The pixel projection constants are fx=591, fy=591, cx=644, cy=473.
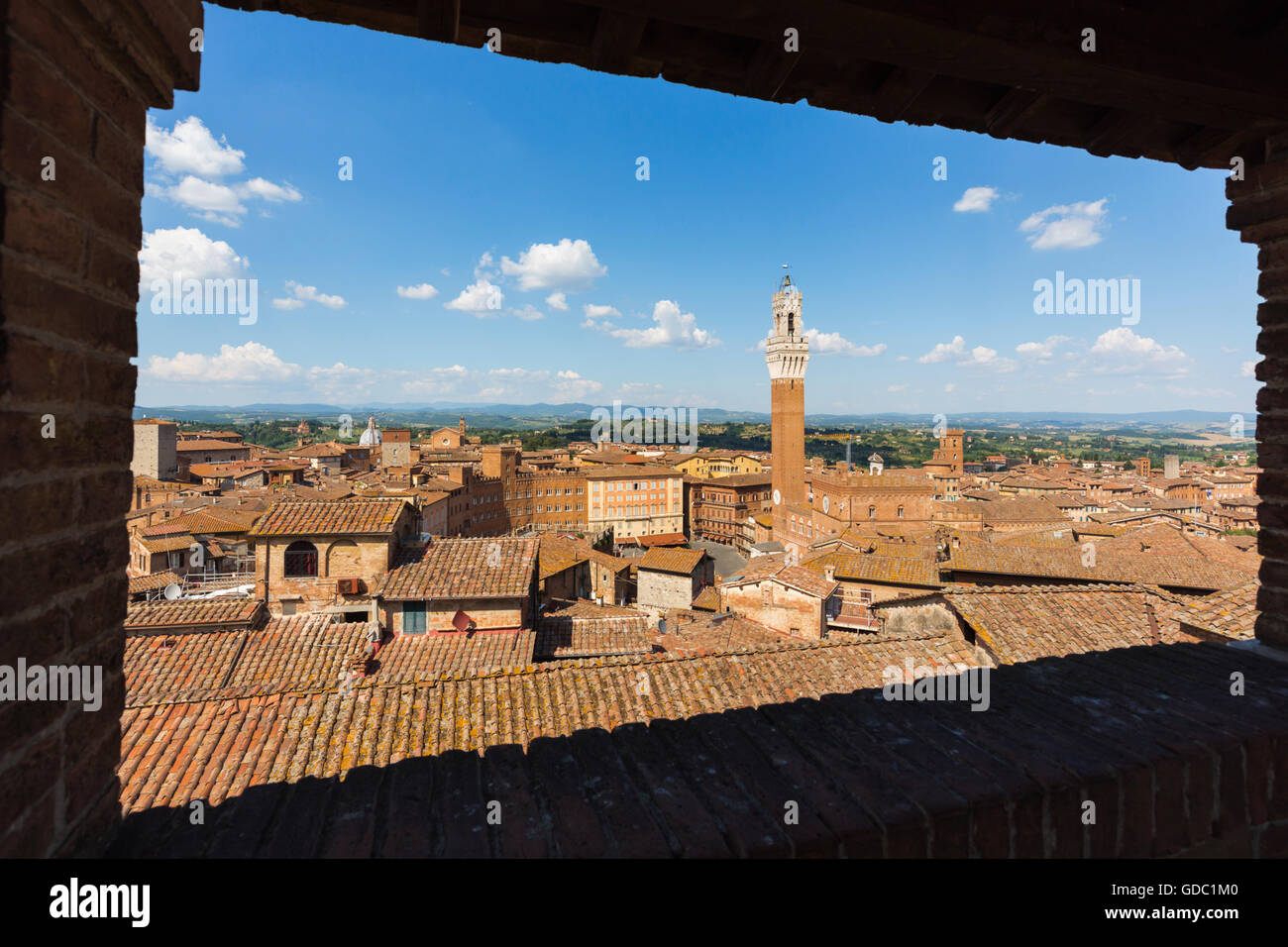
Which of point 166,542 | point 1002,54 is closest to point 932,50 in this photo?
point 1002,54

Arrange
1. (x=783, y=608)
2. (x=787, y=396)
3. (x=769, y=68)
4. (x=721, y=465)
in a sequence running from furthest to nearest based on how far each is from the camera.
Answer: (x=721, y=465) < (x=787, y=396) < (x=783, y=608) < (x=769, y=68)

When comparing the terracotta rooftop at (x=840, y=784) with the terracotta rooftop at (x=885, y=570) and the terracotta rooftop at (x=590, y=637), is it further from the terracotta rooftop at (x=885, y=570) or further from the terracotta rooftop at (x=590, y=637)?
the terracotta rooftop at (x=885, y=570)

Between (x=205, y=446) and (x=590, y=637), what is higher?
(x=205, y=446)

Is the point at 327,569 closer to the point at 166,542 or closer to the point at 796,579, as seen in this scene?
the point at 796,579

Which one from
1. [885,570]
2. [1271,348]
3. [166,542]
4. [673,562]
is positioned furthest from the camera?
[673,562]

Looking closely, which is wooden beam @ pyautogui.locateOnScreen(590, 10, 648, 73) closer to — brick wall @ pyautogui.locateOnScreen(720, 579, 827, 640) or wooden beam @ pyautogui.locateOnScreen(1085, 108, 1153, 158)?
wooden beam @ pyautogui.locateOnScreen(1085, 108, 1153, 158)

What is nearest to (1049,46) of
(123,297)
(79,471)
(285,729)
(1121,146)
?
(1121,146)

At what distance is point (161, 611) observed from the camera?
13625 mm

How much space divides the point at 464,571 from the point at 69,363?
516 inches

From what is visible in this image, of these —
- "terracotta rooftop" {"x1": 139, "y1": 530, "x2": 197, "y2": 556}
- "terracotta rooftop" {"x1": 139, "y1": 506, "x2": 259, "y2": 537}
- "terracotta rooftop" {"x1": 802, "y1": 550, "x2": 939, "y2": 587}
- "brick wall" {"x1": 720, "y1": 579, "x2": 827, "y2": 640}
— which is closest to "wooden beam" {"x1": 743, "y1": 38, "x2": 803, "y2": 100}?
"brick wall" {"x1": 720, "y1": 579, "x2": 827, "y2": 640}

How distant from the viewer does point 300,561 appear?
1455cm

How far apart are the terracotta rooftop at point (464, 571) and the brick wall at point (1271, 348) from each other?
11.8 metres

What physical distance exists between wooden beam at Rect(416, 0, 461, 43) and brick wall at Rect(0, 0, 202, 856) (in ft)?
2.25
